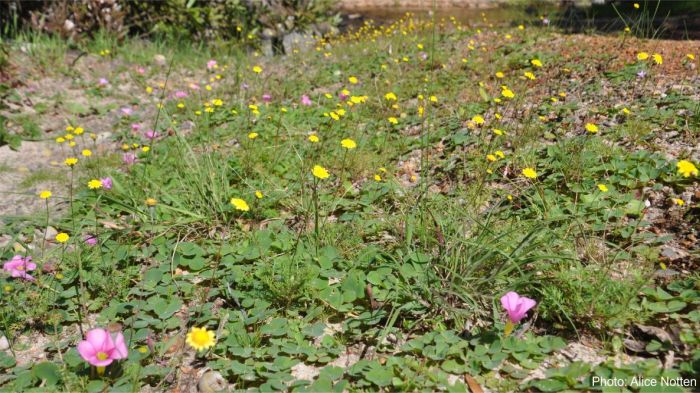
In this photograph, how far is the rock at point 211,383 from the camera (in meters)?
1.84

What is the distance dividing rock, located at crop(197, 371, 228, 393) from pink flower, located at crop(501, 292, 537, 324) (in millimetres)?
1156

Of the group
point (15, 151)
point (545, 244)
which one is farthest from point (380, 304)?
point (15, 151)

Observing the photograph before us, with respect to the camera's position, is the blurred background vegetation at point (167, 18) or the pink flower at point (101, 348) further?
the blurred background vegetation at point (167, 18)

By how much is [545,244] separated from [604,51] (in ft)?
11.7

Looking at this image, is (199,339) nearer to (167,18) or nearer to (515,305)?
(515,305)

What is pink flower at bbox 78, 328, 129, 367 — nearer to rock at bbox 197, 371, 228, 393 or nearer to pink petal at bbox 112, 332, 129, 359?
pink petal at bbox 112, 332, 129, 359

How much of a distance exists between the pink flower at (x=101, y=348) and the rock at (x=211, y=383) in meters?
0.31

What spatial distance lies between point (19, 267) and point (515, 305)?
7.64ft

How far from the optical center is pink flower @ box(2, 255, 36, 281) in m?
2.31

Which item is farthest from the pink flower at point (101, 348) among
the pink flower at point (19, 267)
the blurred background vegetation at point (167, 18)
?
the blurred background vegetation at point (167, 18)

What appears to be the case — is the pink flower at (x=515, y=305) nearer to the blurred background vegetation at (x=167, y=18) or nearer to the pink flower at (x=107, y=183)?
Result: the pink flower at (x=107, y=183)

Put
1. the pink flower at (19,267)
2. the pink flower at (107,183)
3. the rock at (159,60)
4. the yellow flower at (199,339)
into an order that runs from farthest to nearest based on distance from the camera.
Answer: the rock at (159,60) < the pink flower at (107,183) < the pink flower at (19,267) < the yellow flower at (199,339)

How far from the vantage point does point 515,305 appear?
73.8 inches

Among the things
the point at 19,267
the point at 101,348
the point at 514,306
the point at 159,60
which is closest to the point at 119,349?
the point at 101,348
